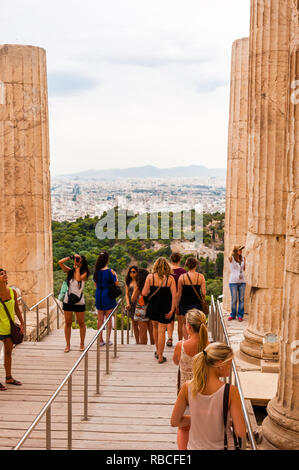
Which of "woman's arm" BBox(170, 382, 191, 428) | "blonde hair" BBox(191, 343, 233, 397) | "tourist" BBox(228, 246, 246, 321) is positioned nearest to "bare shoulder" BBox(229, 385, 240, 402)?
"blonde hair" BBox(191, 343, 233, 397)

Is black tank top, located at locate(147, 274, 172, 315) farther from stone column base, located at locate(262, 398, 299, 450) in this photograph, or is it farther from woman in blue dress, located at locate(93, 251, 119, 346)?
stone column base, located at locate(262, 398, 299, 450)

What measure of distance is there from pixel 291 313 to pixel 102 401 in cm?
286

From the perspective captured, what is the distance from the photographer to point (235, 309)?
13.2 m

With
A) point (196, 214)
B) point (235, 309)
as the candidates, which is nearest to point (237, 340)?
point (235, 309)

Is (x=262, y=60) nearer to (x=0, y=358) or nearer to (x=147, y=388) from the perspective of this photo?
(x=147, y=388)

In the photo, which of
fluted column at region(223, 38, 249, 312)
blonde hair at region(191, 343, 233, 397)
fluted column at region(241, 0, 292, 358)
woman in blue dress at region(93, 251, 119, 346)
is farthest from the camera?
fluted column at region(223, 38, 249, 312)

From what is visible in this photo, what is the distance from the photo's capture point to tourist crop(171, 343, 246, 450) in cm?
407

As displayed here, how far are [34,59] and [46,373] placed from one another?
316 inches

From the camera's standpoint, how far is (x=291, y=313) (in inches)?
237

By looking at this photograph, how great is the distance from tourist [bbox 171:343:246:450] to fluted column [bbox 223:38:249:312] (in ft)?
34.8

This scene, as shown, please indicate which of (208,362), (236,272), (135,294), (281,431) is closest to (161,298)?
(135,294)

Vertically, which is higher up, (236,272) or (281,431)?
(236,272)

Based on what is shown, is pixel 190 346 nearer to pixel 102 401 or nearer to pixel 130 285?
pixel 102 401
